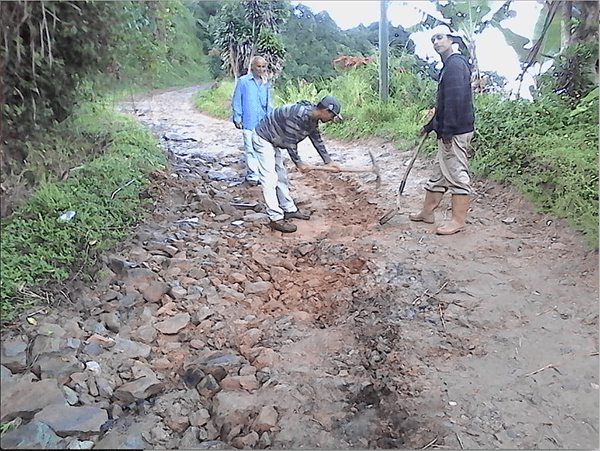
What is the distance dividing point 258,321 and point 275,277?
0.77 metres

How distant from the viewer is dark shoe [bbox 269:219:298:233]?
532cm

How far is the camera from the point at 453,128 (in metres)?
4.63

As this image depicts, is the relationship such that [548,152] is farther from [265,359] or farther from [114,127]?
[114,127]

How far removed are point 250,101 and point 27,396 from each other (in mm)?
4653

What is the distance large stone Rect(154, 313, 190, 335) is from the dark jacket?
281 centimetres

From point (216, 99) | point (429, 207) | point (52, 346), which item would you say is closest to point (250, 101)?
point (429, 207)

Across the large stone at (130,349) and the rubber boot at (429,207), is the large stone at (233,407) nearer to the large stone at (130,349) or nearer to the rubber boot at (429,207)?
the large stone at (130,349)

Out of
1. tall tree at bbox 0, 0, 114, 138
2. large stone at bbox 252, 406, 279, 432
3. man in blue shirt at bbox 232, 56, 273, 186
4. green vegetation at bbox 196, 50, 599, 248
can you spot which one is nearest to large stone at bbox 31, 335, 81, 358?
large stone at bbox 252, 406, 279, 432

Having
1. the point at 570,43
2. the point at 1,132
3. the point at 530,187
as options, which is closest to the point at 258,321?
the point at 1,132

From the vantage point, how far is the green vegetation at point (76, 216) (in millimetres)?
3264

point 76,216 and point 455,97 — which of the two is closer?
point 76,216

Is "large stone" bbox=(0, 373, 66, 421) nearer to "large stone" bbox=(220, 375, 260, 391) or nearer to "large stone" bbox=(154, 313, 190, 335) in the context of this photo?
"large stone" bbox=(220, 375, 260, 391)

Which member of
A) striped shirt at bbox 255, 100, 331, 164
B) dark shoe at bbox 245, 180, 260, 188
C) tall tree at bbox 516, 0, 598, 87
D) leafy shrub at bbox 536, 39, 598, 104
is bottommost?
dark shoe at bbox 245, 180, 260, 188

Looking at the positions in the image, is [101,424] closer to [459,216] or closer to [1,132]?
[1,132]
